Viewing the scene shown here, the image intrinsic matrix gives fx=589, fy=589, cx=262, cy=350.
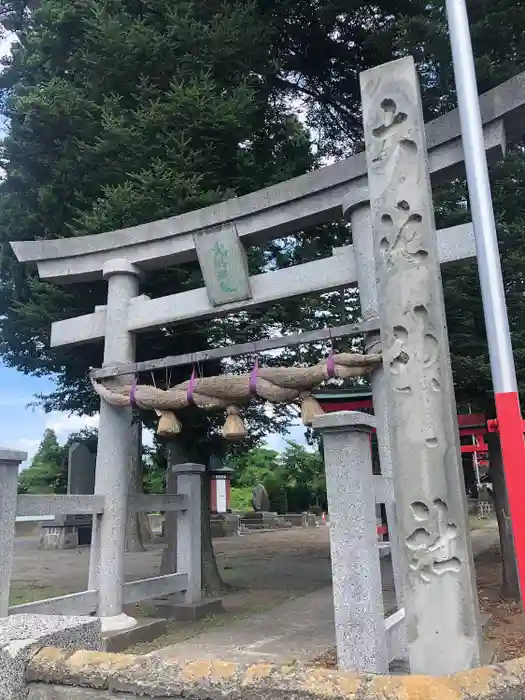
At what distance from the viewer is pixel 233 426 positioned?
19.7 ft

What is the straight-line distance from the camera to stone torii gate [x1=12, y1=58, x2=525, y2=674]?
3.15m

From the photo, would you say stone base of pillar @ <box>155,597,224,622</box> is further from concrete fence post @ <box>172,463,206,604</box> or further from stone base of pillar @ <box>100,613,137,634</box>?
stone base of pillar @ <box>100,613,137,634</box>

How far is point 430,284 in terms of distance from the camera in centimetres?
345

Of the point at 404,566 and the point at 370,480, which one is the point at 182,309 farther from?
the point at 404,566

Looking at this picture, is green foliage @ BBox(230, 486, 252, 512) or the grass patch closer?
the grass patch

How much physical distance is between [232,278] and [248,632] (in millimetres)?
3947

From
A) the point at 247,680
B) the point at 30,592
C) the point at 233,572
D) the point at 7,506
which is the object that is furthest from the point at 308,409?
the point at 233,572

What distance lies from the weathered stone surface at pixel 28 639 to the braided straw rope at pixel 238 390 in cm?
294

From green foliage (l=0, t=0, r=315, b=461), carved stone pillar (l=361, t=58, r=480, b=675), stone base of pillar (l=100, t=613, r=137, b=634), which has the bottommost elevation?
stone base of pillar (l=100, t=613, r=137, b=634)

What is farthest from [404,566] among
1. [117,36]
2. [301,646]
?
[117,36]

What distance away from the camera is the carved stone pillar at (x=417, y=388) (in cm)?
310

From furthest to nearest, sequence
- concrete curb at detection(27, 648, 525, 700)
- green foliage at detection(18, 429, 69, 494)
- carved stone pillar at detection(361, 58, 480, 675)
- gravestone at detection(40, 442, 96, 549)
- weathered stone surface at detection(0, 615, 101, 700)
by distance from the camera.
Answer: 1. green foliage at detection(18, 429, 69, 494)
2. gravestone at detection(40, 442, 96, 549)
3. carved stone pillar at detection(361, 58, 480, 675)
4. weathered stone surface at detection(0, 615, 101, 700)
5. concrete curb at detection(27, 648, 525, 700)

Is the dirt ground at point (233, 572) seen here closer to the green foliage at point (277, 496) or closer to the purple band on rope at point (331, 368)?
the purple band on rope at point (331, 368)

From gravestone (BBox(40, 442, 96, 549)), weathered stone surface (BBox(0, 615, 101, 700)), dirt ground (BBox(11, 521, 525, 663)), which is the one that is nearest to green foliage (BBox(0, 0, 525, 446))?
dirt ground (BBox(11, 521, 525, 663))
